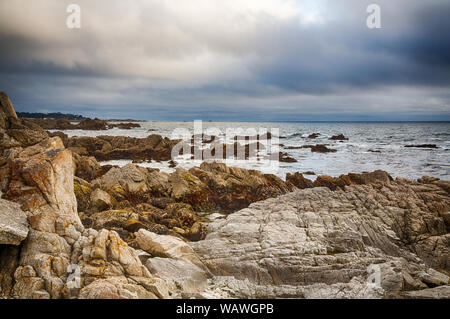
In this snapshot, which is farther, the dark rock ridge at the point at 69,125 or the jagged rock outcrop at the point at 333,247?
the dark rock ridge at the point at 69,125

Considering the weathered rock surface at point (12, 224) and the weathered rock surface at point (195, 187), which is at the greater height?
the weathered rock surface at point (12, 224)

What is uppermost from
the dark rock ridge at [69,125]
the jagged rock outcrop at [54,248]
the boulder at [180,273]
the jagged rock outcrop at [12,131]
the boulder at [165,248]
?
the dark rock ridge at [69,125]

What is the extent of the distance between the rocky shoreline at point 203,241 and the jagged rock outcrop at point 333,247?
4 cm

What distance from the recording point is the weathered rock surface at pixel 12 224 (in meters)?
5.18

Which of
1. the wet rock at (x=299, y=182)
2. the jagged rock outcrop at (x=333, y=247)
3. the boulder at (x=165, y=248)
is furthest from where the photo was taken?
the wet rock at (x=299, y=182)

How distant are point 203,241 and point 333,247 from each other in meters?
4.56

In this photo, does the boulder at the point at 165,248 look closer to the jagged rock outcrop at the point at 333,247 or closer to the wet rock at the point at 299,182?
the jagged rock outcrop at the point at 333,247

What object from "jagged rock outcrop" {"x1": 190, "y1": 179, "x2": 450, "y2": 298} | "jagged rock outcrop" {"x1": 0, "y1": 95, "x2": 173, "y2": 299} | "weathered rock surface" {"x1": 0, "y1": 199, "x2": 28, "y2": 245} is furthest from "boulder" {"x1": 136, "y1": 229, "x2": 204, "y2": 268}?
"weathered rock surface" {"x1": 0, "y1": 199, "x2": 28, "y2": 245}

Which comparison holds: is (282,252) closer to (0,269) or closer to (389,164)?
(0,269)

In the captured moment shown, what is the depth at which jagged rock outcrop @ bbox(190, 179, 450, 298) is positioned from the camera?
6754 mm

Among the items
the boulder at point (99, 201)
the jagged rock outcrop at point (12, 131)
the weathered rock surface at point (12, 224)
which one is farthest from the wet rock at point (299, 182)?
the weathered rock surface at point (12, 224)

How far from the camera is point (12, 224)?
5.52 meters
